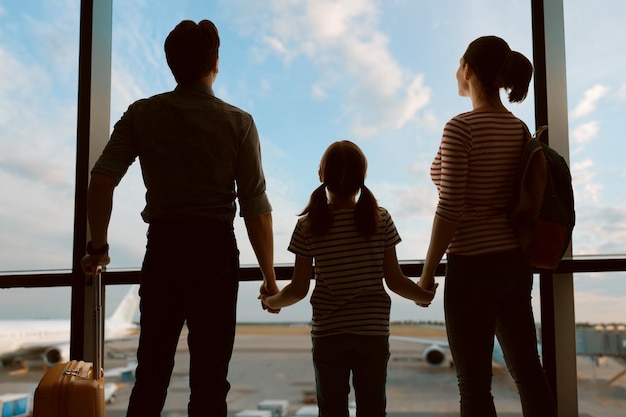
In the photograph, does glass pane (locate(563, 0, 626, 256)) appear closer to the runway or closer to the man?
the runway

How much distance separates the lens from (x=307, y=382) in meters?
2.22

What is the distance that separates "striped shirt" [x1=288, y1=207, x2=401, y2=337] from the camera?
150 cm

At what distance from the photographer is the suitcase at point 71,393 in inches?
63.2

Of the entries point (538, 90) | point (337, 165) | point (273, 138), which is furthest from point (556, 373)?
point (273, 138)

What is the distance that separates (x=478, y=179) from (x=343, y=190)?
37 centimetres

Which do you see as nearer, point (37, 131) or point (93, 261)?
point (93, 261)

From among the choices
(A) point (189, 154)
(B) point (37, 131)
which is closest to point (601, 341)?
(A) point (189, 154)

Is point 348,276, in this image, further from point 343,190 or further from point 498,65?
point 498,65

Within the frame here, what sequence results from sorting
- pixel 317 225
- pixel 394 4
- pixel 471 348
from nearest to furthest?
pixel 471 348
pixel 317 225
pixel 394 4

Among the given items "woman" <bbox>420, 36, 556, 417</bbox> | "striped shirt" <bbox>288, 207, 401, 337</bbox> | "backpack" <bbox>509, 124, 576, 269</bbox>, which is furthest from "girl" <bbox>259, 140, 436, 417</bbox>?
"backpack" <bbox>509, 124, 576, 269</bbox>

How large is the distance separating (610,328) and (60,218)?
238 centimetres

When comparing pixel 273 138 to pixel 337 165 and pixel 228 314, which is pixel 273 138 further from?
pixel 228 314

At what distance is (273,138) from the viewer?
7.89 feet

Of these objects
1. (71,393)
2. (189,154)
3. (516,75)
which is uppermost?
(516,75)
